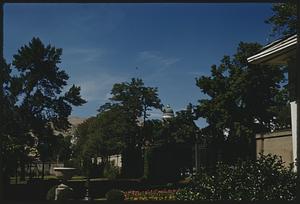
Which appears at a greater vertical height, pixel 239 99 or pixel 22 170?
pixel 239 99

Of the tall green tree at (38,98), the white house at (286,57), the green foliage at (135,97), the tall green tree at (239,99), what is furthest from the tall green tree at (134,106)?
the white house at (286,57)

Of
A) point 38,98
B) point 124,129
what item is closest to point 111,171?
point 124,129

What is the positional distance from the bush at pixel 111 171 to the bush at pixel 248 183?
44.3 ft

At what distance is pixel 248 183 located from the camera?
23.2 feet

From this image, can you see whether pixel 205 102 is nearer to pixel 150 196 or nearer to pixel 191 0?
pixel 150 196

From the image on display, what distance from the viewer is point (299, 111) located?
11.6ft

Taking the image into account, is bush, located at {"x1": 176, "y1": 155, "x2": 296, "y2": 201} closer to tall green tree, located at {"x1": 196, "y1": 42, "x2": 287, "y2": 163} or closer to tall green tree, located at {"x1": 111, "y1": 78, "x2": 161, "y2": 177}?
tall green tree, located at {"x1": 111, "y1": 78, "x2": 161, "y2": 177}

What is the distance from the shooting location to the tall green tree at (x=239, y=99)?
27.2 m

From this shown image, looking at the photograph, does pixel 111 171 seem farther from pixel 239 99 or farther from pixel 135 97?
pixel 239 99

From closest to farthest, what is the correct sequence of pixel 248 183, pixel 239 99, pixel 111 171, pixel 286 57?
pixel 248 183
pixel 286 57
pixel 111 171
pixel 239 99

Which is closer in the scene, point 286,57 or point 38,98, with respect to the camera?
point 286,57

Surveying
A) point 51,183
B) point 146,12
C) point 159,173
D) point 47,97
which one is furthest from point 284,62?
point 47,97

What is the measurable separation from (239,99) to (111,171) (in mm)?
10973

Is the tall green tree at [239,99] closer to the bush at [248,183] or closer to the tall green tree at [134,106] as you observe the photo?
the tall green tree at [134,106]
